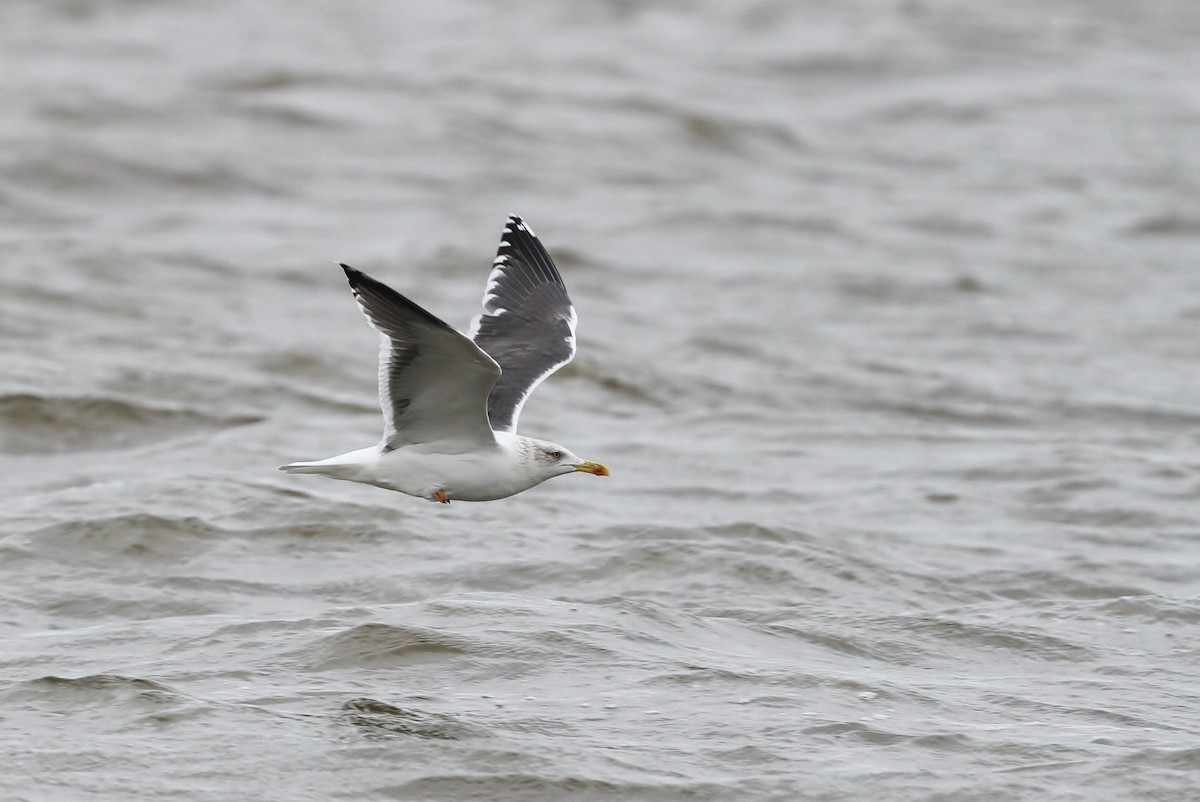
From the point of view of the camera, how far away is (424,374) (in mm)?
7469

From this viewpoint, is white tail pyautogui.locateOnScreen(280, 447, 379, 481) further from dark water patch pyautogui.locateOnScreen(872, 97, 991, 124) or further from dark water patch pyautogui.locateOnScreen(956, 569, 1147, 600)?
dark water patch pyautogui.locateOnScreen(872, 97, 991, 124)

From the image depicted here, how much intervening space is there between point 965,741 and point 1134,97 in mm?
16783

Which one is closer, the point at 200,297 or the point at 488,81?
the point at 200,297

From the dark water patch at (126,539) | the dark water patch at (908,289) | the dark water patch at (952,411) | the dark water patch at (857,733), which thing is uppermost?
the dark water patch at (908,289)

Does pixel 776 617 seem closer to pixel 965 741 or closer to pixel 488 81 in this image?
pixel 965 741

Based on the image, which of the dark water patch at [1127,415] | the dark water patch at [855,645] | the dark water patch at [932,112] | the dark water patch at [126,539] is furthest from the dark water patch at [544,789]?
the dark water patch at [932,112]

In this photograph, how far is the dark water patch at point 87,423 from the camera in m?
11.9

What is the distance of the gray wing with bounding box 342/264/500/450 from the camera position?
7.03 meters

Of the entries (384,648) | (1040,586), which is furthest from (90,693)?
(1040,586)

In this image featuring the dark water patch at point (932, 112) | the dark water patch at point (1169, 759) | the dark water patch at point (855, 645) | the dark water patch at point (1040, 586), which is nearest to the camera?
the dark water patch at point (1169, 759)

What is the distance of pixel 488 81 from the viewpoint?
2209 centimetres

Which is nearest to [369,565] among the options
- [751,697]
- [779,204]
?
[751,697]

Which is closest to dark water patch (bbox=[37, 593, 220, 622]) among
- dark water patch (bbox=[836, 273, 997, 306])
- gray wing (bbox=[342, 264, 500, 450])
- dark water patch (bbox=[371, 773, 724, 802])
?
gray wing (bbox=[342, 264, 500, 450])

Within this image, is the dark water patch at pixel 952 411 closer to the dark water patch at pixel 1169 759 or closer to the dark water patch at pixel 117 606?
the dark water patch at pixel 1169 759
